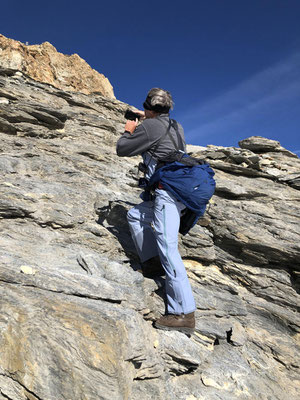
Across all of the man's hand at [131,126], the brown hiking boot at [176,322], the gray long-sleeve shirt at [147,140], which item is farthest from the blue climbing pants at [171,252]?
the man's hand at [131,126]

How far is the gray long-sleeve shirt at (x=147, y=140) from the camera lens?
17.5ft

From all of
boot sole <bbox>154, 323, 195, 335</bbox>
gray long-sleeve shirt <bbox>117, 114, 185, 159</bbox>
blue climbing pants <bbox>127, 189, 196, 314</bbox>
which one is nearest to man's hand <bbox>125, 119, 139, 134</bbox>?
gray long-sleeve shirt <bbox>117, 114, 185, 159</bbox>

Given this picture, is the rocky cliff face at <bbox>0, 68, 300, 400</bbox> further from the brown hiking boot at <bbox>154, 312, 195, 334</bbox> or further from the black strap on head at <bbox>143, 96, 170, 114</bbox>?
the black strap on head at <bbox>143, 96, 170, 114</bbox>

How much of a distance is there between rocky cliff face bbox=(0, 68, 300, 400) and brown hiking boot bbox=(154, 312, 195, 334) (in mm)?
226

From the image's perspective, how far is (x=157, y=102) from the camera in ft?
18.4

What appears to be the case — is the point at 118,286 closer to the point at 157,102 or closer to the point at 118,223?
the point at 118,223

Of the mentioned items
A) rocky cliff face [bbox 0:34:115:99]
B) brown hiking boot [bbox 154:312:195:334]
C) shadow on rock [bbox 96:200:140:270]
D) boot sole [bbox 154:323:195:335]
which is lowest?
boot sole [bbox 154:323:195:335]

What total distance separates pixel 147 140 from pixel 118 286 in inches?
126

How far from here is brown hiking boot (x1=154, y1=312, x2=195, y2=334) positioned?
16.4ft

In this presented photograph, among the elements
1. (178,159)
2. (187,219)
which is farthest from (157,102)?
(187,219)

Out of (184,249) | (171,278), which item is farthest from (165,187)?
(184,249)

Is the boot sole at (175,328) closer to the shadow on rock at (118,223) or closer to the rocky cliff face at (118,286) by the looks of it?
the rocky cliff face at (118,286)

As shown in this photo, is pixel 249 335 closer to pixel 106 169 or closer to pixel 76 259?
pixel 76 259

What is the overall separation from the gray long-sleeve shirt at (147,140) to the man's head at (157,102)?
0.93 ft
